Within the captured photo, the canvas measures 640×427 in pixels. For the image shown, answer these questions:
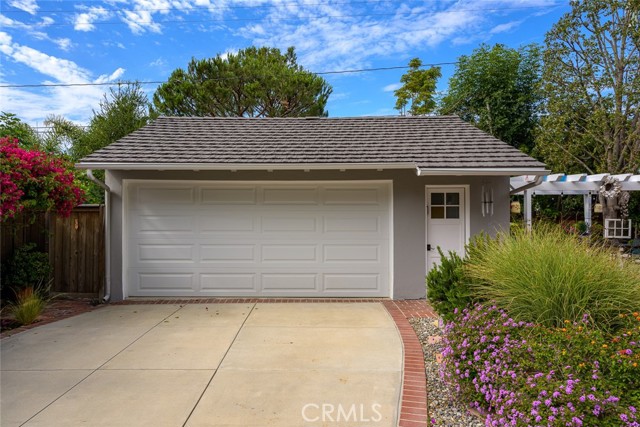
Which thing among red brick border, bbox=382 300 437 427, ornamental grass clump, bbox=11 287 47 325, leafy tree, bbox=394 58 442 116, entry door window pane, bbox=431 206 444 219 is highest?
leafy tree, bbox=394 58 442 116

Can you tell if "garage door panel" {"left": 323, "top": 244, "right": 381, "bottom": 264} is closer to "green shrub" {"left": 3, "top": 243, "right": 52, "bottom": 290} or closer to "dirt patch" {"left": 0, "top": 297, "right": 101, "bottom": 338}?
"dirt patch" {"left": 0, "top": 297, "right": 101, "bottom": 338}

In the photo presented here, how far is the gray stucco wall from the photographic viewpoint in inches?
286

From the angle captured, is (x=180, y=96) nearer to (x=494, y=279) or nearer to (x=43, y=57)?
(x=43, y=57)

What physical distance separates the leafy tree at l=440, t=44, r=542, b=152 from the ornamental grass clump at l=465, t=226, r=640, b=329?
15.5 m

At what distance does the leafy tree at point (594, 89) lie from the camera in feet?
43.4

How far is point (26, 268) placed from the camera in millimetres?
6520

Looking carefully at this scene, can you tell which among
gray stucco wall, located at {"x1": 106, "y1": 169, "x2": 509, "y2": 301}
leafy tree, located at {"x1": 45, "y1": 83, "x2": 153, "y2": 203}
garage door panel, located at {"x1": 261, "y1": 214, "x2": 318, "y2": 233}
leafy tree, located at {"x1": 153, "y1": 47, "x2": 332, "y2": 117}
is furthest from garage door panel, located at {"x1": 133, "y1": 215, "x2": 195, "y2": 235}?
leafy tree, located at {"x1": 153, "y1": 47, "x2": 332, "y2": 117}

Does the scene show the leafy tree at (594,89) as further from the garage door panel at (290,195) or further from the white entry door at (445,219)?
the garage door panel at (290,195)

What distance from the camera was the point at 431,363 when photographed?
4168 millimetres

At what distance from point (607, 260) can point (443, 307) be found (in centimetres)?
169

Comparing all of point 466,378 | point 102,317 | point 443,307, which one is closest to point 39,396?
point 102,317

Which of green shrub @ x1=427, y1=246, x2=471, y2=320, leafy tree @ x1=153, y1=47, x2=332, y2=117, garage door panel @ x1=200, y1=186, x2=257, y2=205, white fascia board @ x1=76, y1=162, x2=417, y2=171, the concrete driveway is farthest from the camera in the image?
leafy tree @ x1=153, y1=47, x2=332, y2=117

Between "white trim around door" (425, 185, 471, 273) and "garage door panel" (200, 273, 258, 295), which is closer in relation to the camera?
"white trim around door" (425, 185, 471, 273)

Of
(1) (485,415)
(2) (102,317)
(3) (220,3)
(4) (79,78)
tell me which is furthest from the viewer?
(4) (79,78)
